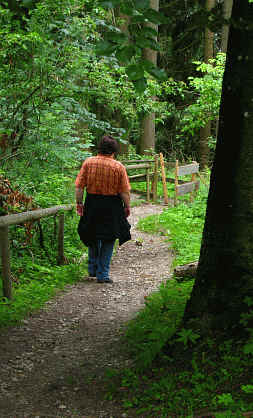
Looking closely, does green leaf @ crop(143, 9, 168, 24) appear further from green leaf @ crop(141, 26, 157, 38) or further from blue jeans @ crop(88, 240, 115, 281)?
blue jeans @ crop(88, 240, 115, 281)

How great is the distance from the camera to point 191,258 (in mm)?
7129

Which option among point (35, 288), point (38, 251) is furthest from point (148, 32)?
point (38, 251)

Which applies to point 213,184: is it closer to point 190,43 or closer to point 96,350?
point 96,350

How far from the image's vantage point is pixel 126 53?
6.94ft

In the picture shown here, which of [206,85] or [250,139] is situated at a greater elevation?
[206,85]

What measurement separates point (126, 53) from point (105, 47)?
127 mm

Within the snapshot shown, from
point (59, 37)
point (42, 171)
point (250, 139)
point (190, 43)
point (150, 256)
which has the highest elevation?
point (190, 43)

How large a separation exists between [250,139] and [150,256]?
16.3 ft

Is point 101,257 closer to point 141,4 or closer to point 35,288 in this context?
point 35,288

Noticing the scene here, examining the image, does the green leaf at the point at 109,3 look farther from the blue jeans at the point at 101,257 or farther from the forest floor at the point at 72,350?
the blue jeans at the point at 101,257

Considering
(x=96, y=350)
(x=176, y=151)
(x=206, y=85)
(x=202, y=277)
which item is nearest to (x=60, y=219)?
(x=96, y=350)

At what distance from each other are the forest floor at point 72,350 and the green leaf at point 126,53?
2.40 meters

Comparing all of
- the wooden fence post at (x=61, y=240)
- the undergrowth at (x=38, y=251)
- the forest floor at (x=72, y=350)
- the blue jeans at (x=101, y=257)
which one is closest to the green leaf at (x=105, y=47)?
the forest floor at (x=72, y=350)

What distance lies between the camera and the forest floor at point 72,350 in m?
3.16
